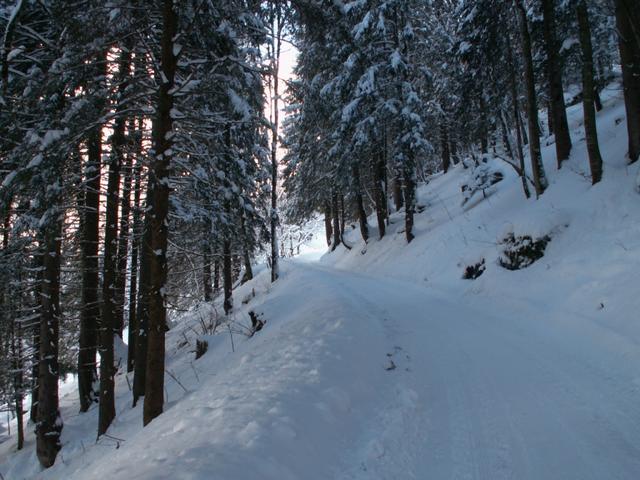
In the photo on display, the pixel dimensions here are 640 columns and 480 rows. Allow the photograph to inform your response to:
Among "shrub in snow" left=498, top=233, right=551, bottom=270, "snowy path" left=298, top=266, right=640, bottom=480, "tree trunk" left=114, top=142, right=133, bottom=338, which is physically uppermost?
"tree trunk" left=114, top=142, right=133, bottom=338

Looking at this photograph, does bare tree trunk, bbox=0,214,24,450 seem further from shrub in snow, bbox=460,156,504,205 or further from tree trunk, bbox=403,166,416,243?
shrub in snow, bbox=460,156,504,205

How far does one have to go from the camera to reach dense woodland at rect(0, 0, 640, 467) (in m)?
5.73

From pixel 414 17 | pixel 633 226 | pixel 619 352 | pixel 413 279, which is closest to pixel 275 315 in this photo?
pixel 413 279

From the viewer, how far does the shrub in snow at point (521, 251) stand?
9.50 metres

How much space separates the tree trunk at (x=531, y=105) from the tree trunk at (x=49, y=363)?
520 inches

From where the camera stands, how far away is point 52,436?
9.30m

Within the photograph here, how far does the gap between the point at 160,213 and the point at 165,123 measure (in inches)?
52.5

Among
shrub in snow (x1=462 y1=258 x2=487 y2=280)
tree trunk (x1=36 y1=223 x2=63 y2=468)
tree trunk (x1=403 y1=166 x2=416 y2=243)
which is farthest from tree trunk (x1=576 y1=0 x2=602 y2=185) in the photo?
tree trunk (x1=36 y1=223 x2=63 y2=468)

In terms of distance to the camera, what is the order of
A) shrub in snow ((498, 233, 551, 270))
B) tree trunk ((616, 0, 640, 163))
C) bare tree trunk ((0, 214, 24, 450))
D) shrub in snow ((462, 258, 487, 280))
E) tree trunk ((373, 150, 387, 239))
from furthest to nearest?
tree trunk ((373, 150, 387, 239)) < shrub in snow ((462, 258, 487, 280)) < bare tree trunk ((0, 214, 24, 450)) < shrub in snow ((498, 233, 551, 270)) < tree trunk ((616, 0, 640, 163))

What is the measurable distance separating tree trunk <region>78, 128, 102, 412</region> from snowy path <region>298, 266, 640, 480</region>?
656 centimetres

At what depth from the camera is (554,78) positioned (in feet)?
39.0

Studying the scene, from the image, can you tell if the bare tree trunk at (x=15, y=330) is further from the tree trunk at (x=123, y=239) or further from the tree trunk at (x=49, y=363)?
the tree trunk at (x=123, y=239)

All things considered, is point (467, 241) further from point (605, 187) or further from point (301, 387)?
point (301, 387)

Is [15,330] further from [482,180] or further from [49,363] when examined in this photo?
[482,180]
